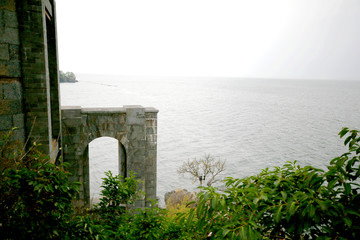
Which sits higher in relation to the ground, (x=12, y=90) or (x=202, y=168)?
(x=12, y=90)

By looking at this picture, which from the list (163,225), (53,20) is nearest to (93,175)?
(53,20)

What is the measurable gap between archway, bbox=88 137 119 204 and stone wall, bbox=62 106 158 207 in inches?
841

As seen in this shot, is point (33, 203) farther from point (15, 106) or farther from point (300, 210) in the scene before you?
point (15, 106)

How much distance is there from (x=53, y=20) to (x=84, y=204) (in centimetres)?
865

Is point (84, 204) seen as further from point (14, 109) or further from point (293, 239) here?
point (293, 239)

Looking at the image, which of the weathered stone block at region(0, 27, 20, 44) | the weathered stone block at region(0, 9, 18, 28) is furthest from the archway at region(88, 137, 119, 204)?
the weathered stone block at region(0, 9, 18, 28)

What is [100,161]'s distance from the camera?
42.3m

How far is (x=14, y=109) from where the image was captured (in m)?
6.79

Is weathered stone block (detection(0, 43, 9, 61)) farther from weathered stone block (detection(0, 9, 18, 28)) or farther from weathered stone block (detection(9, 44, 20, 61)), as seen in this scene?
weathered stone block (detection(0, 9, 18, 28))

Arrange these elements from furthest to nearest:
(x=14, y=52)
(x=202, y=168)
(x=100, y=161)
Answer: (x=100, y=161), (x=202, y=168), (x=14, y=52)

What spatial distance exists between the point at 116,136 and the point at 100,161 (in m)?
32.0

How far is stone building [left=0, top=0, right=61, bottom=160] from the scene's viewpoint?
6.43 m

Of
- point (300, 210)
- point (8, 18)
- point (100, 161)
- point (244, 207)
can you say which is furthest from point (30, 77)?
point (100, 161)

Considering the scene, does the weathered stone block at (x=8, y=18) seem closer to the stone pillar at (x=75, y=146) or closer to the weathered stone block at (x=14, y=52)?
the weathered stone block at (x=14, y=52)
